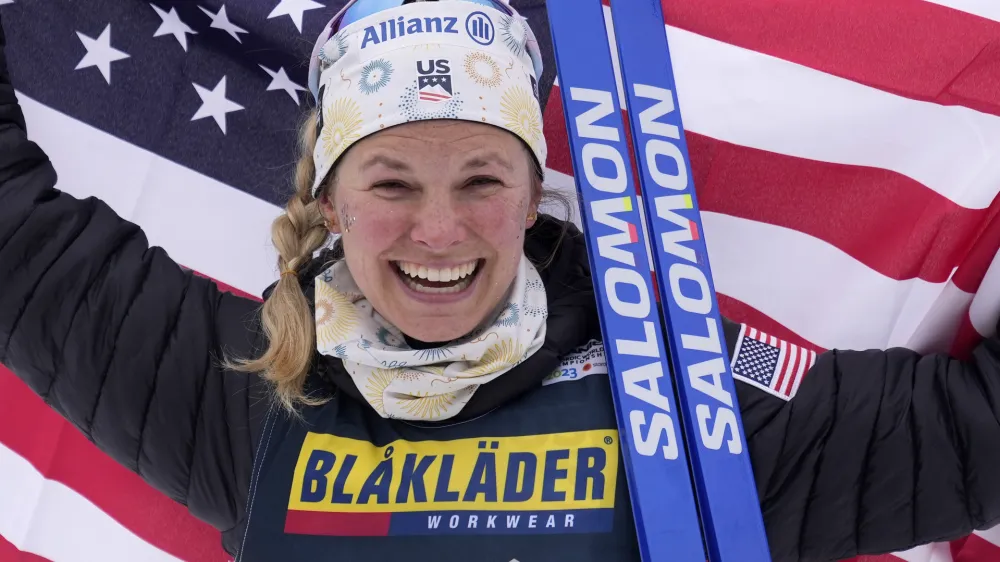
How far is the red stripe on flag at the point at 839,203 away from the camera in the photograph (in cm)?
243

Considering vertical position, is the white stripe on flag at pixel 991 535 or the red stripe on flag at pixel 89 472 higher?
the red stripe on flag at pixel 89 472

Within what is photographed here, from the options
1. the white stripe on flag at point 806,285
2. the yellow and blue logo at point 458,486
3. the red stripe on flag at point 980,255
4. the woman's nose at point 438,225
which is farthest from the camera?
the white stripe on flag at point 806,285

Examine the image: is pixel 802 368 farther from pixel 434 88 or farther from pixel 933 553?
pixel 434 88

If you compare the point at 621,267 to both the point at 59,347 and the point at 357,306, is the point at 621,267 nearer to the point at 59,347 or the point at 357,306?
the point at 357,306

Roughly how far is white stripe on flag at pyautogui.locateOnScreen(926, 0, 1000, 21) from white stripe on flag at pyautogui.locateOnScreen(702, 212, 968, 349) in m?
0.67

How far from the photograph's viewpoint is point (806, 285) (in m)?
2.63

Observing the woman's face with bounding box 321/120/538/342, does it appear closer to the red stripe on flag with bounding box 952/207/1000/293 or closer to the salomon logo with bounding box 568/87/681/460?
the salomon logo with bounding box 568/87/681/460

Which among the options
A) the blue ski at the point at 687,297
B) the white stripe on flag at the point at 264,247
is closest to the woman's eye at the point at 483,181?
the blue ski at the point at 687,297

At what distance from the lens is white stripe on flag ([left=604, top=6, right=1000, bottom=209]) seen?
2398mm

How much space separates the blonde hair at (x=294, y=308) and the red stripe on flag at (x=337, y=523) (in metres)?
0.23

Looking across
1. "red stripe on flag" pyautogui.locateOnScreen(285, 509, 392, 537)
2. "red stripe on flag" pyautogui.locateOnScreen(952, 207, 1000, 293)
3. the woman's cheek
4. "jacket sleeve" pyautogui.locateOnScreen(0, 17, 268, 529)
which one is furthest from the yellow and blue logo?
"red stripe on flag" pyautogui.locateOnScreen(952, 207, 1000, 293)

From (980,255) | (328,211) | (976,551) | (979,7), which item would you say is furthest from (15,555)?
(979,7)

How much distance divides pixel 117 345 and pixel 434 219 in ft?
2.80

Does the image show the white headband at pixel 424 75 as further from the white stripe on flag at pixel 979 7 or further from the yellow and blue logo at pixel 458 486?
the white stripe on flag at pixel 979 7
